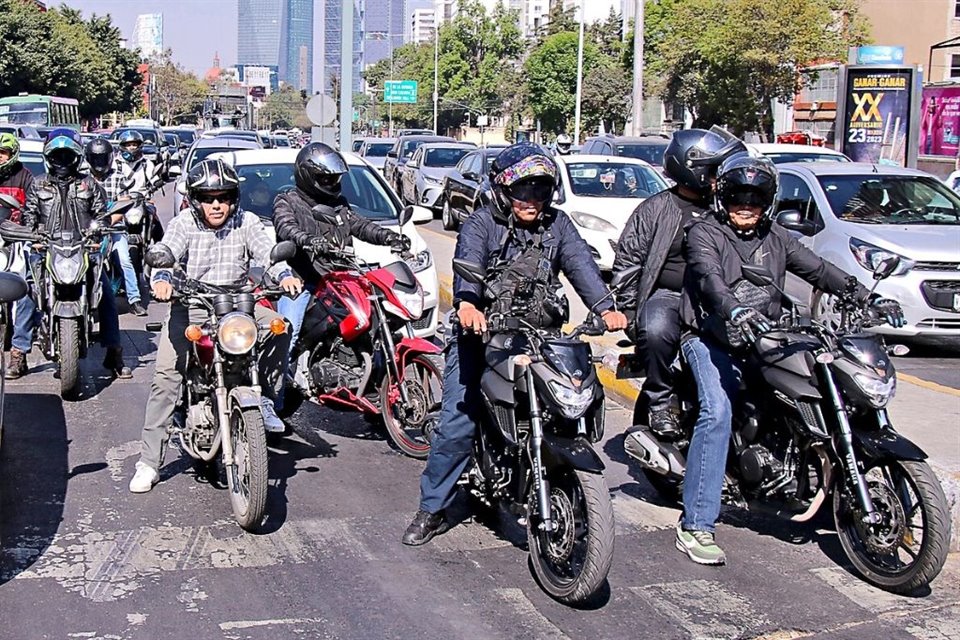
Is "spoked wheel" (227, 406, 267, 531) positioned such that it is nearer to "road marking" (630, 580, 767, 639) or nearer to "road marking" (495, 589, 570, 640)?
"road marking" (495, 589, 570, 640)

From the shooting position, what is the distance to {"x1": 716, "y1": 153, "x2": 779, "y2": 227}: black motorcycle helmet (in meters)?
5.45

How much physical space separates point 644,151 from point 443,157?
6222 mm

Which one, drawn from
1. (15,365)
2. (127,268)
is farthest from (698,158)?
(127,268)

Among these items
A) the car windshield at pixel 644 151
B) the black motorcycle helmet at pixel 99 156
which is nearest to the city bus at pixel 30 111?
the car windshield at pixel 644 151

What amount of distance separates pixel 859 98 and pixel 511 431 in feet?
67.8

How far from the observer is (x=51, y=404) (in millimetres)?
8570

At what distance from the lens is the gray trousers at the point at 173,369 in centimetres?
630

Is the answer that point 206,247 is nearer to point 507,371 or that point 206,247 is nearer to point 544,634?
point 507,371

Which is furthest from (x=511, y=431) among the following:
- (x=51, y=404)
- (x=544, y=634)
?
(x=51, y=404)

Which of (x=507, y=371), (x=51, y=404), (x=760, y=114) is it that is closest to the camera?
(x=507, y=371)

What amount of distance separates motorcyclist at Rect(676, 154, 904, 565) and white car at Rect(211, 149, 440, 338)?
4.70 m

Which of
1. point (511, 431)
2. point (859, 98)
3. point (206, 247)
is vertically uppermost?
point (859, 98)

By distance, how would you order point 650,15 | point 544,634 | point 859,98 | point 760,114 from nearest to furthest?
point 544,634
point 859,98
point 760,114
point 650,15

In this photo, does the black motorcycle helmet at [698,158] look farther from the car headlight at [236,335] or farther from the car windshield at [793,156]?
the car windshield at [793,156]
